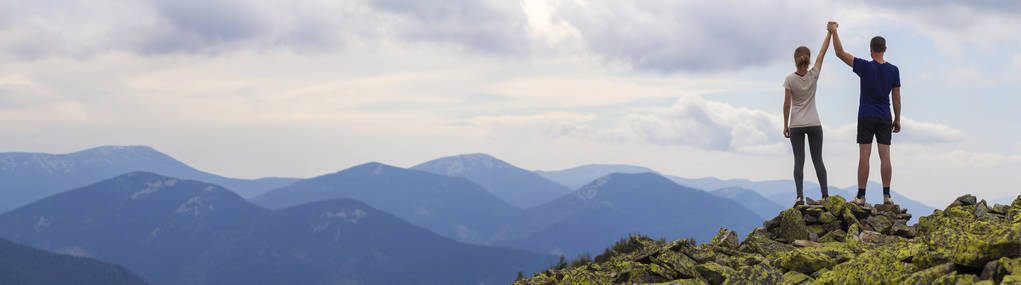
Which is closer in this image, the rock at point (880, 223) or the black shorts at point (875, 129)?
the rock at point (880, 223)

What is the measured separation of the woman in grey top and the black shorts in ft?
3.34

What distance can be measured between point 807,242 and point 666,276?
11.6 ft

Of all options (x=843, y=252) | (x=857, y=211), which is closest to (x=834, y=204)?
(x=857, y=211)

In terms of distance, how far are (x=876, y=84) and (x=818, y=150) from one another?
1973 mm

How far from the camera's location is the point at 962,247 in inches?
389

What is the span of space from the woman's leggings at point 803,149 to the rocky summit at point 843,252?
739 millimetres

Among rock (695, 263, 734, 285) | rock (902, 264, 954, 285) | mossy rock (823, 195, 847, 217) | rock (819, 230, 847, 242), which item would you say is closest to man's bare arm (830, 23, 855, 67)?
mossy rock (823, 195, 847, 217)

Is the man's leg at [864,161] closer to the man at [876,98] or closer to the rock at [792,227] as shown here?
the man at [876,98]

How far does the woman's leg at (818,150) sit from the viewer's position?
52.6ft

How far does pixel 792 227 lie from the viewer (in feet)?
51.3

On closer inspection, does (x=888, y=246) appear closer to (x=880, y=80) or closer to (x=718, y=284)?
(x=718, y=284)

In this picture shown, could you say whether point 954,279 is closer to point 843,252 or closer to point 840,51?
point 843,252

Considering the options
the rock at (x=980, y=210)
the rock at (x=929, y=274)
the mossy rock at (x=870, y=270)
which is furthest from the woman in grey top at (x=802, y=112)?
the rock at (x=929, y=274)

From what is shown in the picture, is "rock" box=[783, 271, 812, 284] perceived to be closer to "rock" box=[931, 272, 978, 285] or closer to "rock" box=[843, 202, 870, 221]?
"rock" box=[931, 272, 978, 285]
